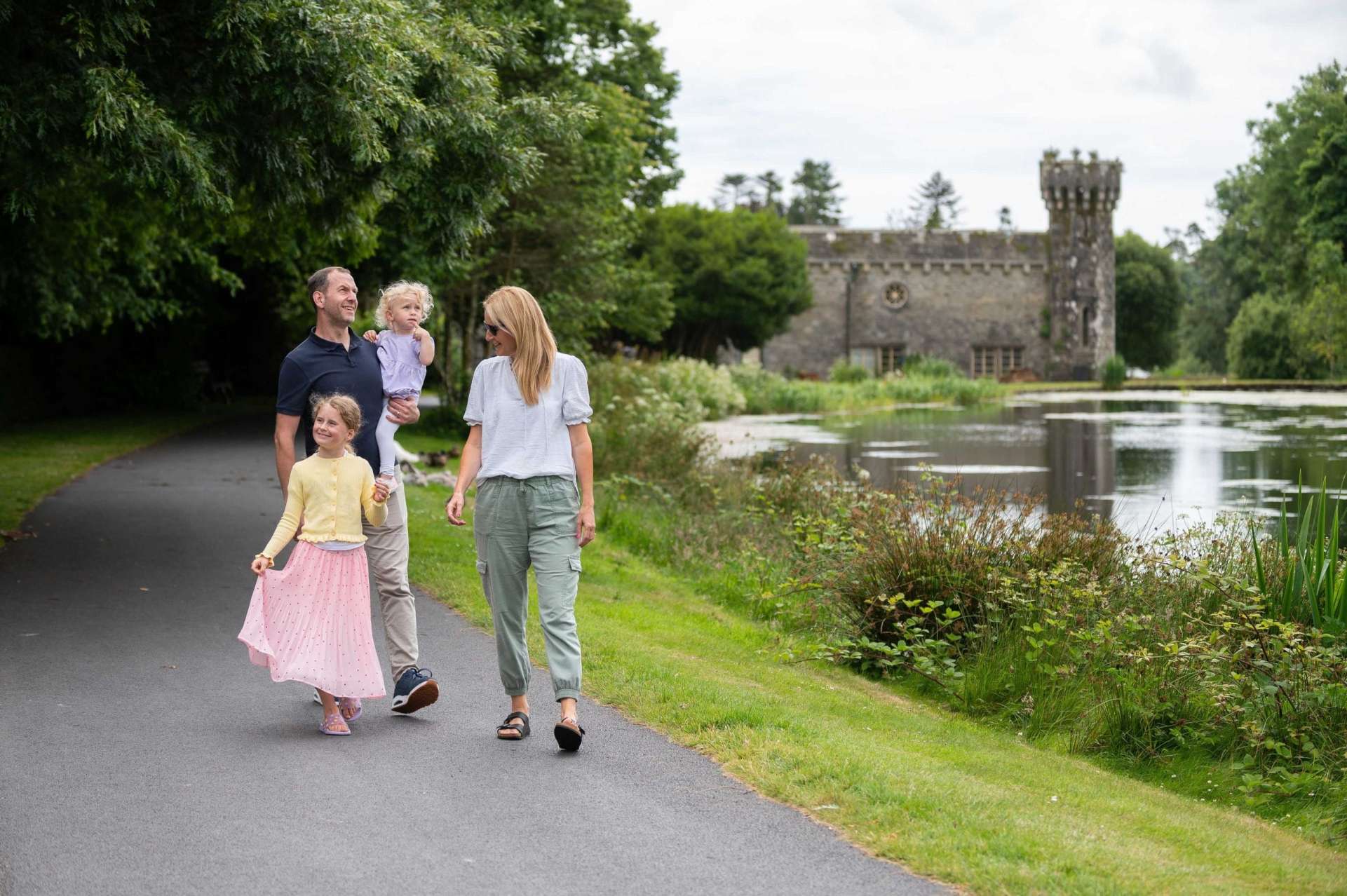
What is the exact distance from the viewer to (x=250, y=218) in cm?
1453

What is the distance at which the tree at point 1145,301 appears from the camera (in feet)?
261

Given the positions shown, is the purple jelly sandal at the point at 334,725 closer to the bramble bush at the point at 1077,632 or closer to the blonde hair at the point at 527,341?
the blonde hair at the point at 527,341

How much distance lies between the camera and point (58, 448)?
2216 cm

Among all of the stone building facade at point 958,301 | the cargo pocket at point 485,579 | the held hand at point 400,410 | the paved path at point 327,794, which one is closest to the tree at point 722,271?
the stone building facade at point 958,301

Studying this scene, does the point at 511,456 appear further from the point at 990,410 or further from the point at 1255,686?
the point at 990,410

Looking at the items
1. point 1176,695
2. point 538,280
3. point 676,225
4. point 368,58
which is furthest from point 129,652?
point 676,225

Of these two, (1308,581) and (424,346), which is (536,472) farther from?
(1308,581)

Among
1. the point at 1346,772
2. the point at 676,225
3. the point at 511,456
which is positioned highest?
the point at 676,225

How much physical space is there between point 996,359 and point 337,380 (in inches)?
2657

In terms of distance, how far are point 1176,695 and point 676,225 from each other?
5169cm

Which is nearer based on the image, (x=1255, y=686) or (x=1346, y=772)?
(x=1346, y=772)

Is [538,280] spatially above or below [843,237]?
below

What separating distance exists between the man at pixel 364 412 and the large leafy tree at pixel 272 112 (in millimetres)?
3360

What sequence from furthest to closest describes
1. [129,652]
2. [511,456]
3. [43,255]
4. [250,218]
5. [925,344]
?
1. [925,344]
2. [43,255]
3. [250,218]
4. [129,652]
5. [511,456]
